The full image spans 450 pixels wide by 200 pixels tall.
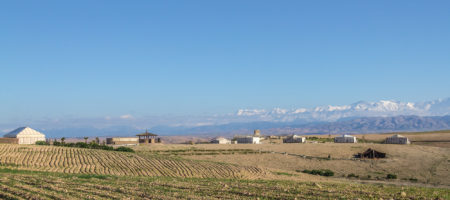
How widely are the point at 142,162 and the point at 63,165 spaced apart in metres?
6.86

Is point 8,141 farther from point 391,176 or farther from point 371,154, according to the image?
point 391,176

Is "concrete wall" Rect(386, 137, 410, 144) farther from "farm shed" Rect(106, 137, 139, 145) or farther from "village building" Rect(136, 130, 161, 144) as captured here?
"farm shed" Rect(106, 137, 139, 145)

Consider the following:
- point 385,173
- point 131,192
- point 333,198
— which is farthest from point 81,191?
point 385,173

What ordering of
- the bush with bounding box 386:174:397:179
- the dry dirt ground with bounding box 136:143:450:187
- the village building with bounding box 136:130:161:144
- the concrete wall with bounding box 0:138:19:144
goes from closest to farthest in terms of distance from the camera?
the bush with bounding box 386:174:397:179 < the dry dirt ground with bounding box 136:143:450:187 < the concrete wall with bounding box 0:138:19:144 < the village building with bounding box 136:130:161:144

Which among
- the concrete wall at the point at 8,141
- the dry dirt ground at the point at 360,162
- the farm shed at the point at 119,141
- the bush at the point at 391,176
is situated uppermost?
the concrete wall at the point at 8,141

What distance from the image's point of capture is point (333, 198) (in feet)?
55.2

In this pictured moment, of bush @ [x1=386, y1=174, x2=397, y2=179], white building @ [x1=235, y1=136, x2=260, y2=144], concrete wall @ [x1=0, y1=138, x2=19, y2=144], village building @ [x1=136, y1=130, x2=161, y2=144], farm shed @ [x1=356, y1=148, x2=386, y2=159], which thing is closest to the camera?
bush @ [x1=386, y1=174, x2=397, y2=179]

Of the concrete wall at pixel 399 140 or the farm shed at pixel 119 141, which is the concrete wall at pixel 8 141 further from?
the concrete wall at pixel 399 140

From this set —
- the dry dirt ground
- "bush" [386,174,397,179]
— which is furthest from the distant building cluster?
"bush" [386,174,397,179]

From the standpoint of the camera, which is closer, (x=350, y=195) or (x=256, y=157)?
(x=350, y=195)

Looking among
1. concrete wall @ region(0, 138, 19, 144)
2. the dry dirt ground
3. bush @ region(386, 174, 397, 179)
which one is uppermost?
concrete wall @ region(0, 138, 19, 144)

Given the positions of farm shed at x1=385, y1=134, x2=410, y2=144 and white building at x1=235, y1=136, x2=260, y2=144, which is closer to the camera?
farm shed at x1=385, y1=134, x2=410, y2=144

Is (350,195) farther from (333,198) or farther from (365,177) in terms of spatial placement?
(365,177)

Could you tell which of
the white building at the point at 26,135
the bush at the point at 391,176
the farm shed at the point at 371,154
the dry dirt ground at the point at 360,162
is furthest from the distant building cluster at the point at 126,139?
the bush at the point at 391,176
